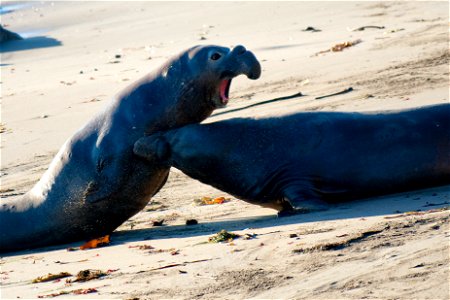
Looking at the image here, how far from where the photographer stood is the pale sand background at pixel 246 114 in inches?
195

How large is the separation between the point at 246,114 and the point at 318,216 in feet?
13.4

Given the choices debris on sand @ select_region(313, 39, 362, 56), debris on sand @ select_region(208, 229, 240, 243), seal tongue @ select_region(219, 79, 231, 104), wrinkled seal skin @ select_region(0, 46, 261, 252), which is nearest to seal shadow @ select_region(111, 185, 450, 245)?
wrinkled seal skin @ select_region(0, 46, 261, 252)

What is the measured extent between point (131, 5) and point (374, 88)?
14.1 metres

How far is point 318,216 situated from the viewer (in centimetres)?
647

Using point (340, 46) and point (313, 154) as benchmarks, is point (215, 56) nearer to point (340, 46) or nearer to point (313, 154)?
point (313, 154)

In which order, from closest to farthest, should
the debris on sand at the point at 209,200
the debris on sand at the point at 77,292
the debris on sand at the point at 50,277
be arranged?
the debris on sand at the point at 77,292
the debris on sand at the point at 50,277
the debris on sand at the point at 209,200

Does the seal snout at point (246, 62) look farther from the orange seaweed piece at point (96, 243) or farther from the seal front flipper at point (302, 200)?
the orange seaweed piece at point (96, 243)

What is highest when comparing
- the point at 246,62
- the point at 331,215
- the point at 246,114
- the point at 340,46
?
the point at 246,62

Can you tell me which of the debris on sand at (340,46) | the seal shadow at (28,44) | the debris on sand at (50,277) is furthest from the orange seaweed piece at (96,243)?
the seal shadow at (28,44)

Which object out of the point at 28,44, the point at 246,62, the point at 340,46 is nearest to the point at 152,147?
the point at 246,62

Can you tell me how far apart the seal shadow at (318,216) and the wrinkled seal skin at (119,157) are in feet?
0.45

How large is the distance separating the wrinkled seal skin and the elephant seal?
0.14 m

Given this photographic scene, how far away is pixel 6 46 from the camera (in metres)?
19.1

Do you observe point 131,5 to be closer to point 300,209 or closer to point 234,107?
point 234,107
